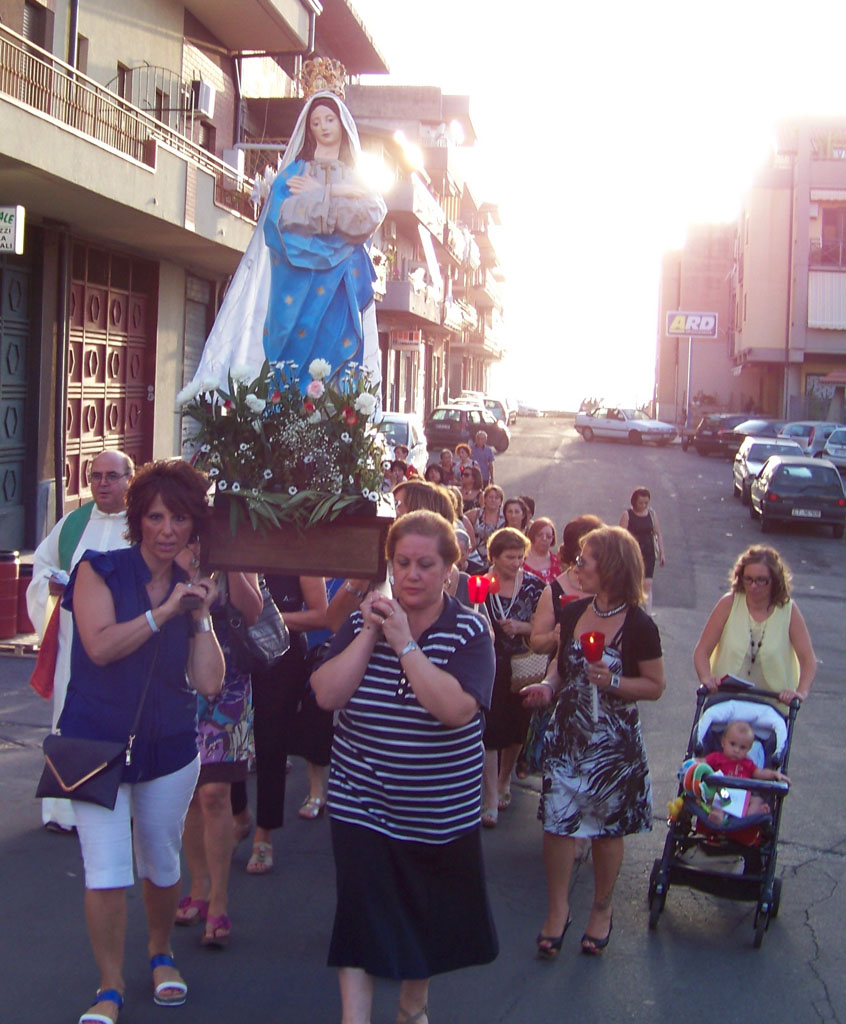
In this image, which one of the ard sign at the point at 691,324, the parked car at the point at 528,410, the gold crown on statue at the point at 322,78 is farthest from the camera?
the parked car at the point at 528,410

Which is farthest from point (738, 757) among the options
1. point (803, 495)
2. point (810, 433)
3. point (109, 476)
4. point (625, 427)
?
point (625, 427)

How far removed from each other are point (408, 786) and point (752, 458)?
25765mm

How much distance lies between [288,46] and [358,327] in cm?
1755

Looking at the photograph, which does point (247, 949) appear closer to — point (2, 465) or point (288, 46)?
point (2, 465)

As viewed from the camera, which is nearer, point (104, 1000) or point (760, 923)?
point (104, 1000)

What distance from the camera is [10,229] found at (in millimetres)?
10875

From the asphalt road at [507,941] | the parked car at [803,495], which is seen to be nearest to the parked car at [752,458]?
the parked car at [803,495]

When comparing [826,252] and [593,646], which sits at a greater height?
[826,252]

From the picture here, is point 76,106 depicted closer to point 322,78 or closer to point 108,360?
point 108,360

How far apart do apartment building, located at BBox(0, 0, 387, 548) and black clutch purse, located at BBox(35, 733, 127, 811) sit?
27.1 feet

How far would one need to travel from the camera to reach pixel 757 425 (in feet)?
125

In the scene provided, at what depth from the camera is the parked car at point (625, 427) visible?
4462 cm

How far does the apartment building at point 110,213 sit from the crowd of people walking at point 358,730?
7.74m

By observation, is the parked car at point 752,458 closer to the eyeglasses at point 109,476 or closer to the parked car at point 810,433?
the parked car at point 810,433
